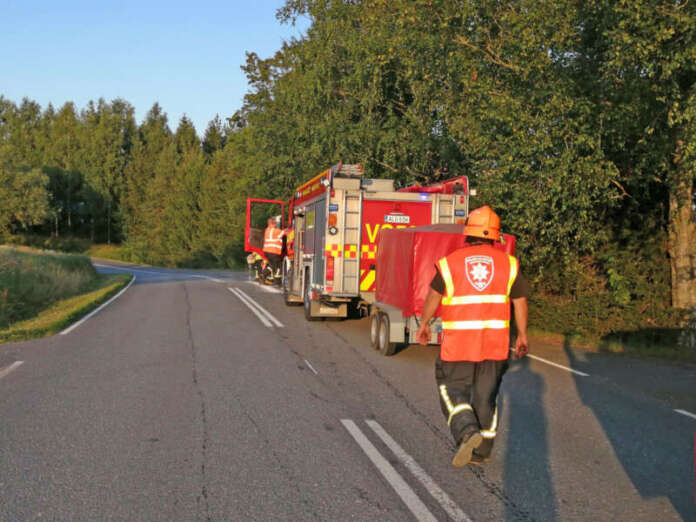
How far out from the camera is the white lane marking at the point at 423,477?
15.1 feet

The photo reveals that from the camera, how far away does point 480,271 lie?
5172 millimetres

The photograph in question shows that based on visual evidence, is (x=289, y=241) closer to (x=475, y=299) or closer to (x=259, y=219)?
(x=475, y=299)

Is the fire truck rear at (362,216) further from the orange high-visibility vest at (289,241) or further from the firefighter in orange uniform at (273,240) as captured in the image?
the firefighter in orange uniform at (273,240)

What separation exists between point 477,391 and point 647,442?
2393 mm

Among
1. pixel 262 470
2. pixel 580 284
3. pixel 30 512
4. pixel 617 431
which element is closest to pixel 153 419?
pixel 262 470

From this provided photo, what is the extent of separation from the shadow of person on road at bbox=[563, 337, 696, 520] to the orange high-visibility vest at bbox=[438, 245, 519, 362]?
1476 mm

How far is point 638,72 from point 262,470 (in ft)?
28.8

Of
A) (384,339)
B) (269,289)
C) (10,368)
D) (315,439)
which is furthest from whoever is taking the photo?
(269,289)

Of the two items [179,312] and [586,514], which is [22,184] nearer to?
[179,312]

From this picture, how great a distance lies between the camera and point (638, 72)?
35.5 feet

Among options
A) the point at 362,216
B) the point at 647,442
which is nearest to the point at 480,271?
the point at 647,442

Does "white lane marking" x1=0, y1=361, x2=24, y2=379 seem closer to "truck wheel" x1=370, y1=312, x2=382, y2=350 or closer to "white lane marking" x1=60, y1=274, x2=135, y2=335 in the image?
"white lane marking" x1=60, y1=274, x2=135, y2=335

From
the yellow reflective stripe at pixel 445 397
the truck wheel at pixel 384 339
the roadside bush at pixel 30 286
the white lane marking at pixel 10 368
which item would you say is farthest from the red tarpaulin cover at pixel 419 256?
the roadside bush at pixel 30 286

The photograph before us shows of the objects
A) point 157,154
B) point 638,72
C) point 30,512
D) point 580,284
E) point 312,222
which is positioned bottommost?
point 30,512
